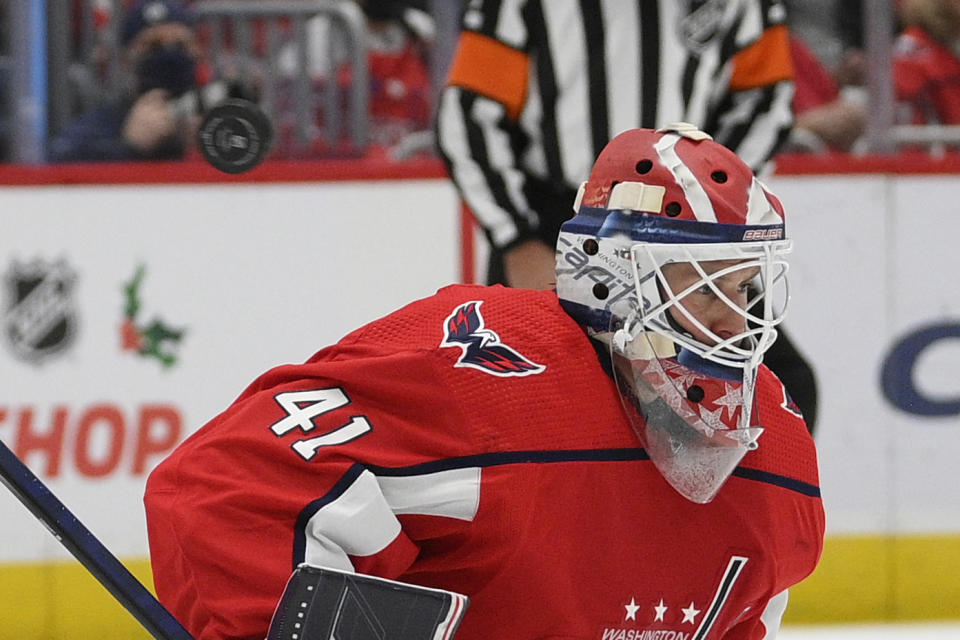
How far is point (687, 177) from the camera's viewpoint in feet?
4.69

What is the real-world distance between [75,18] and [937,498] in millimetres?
1904

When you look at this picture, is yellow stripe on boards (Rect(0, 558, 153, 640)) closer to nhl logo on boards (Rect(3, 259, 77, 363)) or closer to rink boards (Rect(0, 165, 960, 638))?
rink boards (Rect(0, 165, 960, 638))

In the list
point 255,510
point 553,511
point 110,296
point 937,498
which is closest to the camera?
point 255,510

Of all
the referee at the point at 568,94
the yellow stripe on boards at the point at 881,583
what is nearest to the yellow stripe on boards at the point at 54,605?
the referee at the point at 568,94

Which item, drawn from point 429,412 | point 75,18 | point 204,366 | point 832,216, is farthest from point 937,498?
point 429,412

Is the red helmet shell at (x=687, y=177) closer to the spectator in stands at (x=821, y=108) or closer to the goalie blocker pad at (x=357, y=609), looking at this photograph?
the goalie blocker pad at (x=357, y=609)

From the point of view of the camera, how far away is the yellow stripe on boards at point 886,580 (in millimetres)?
3229

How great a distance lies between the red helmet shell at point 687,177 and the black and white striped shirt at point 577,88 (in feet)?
2.99

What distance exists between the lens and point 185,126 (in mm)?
3244

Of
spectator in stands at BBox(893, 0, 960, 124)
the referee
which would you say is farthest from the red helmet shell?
spectator in stands at BBox(893, 0, 960, 124)

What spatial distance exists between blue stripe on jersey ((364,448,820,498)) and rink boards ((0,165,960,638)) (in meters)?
1.72

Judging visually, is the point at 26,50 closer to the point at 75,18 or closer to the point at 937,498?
the point at 75,18

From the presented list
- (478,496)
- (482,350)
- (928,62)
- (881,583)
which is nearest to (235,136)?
(482,350)

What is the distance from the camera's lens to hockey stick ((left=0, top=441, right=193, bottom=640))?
1.27m
